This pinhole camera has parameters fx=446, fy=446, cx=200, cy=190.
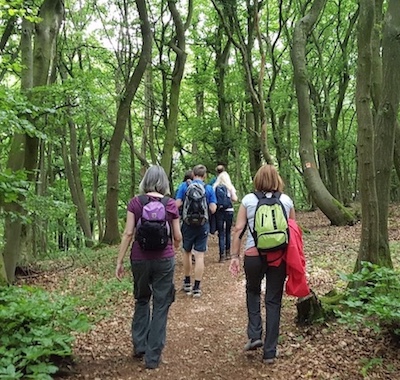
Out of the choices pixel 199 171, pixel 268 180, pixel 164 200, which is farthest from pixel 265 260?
pixel 199 171

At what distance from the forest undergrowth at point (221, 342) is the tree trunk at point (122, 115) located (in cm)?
513

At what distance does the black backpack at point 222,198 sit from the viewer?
9344mm

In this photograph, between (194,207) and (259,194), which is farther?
(194,207)

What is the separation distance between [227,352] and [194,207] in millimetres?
2593

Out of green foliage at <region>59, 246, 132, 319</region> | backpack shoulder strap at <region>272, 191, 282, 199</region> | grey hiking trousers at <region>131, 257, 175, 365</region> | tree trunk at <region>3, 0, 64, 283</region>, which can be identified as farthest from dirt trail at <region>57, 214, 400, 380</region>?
A: tree trunk at <region>3, 0, 64, 283</region>

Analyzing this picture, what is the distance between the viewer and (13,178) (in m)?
5.13

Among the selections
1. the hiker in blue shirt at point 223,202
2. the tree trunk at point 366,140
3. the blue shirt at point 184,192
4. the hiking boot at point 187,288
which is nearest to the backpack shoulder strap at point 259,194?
the tree trunk at point 366,140

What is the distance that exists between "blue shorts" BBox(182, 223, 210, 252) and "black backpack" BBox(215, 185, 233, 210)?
84.0 inches

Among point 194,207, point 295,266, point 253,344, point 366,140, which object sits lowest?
point 253,344

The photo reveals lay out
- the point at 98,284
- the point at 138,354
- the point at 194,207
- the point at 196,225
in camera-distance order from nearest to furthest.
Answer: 1. the point at 138,354
2. the point at 194,207
3. the point at 196,225
4. the point at 98,284

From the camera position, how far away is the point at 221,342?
5305 millimetres

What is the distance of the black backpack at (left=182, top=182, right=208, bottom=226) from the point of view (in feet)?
23.0

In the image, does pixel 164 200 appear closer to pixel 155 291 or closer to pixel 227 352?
pixel 155 291

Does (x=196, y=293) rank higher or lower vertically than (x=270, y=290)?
lower
